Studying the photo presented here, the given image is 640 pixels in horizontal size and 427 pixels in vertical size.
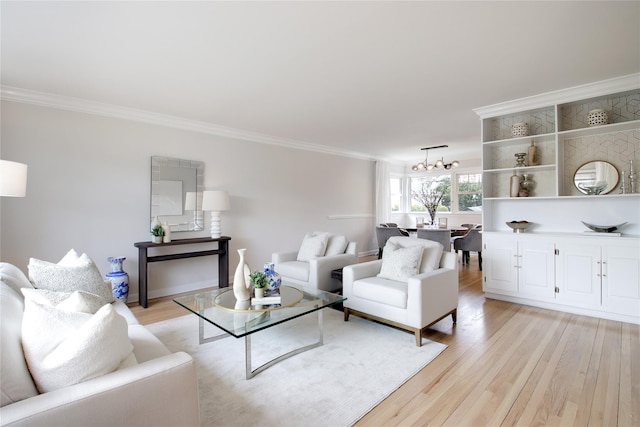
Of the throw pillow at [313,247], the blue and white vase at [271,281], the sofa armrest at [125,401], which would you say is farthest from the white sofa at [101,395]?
the throw pillow at [313,247]

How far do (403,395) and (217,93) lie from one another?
3.28m

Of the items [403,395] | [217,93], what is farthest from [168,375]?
[217,93]

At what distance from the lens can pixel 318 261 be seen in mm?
3779

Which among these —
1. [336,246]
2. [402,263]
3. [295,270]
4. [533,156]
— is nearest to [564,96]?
[533,156]

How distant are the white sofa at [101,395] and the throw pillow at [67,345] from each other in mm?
30

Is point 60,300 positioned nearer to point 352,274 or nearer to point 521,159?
point 352,274

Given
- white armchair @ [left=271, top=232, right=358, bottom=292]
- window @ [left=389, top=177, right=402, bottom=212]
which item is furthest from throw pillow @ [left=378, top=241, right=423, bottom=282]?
window @ [left=389, top=177, right=402, bottom=212]

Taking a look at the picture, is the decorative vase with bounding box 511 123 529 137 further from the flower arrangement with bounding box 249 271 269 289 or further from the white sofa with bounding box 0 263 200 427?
the white sofa with bounding box 0 263 200 427

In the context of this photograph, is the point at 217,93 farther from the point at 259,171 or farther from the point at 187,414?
the point at 187,414

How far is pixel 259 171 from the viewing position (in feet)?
17.4

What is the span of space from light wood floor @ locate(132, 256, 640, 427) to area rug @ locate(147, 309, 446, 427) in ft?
0.40

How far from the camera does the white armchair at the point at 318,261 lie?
381 centimetres

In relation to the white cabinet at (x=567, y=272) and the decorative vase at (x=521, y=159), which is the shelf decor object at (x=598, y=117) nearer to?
the decorative vase at (x=521, y=159)

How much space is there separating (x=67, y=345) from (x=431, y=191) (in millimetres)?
8201
